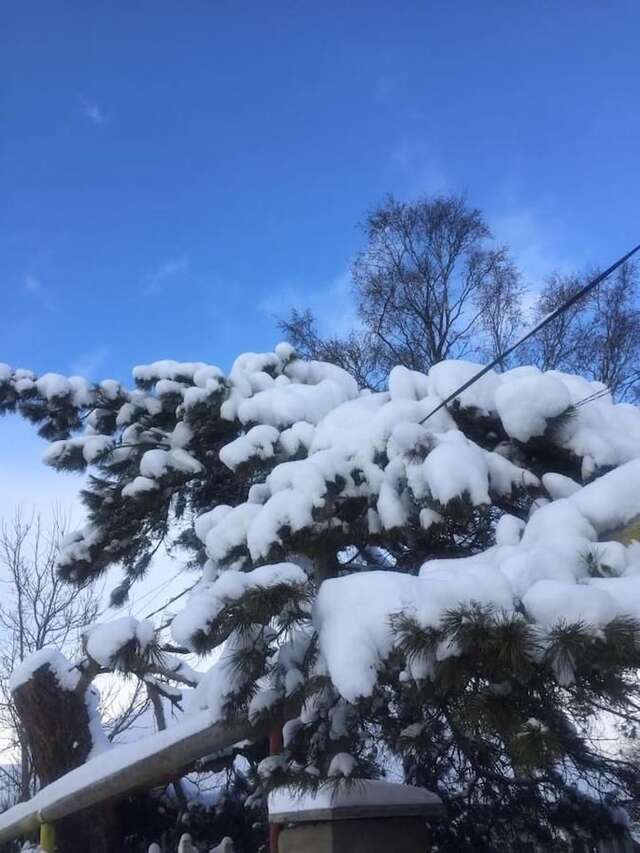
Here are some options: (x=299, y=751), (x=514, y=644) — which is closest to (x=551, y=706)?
(x=514, y=644)

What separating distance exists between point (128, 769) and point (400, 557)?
193 cm

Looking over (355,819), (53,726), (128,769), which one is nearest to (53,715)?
(53,726)

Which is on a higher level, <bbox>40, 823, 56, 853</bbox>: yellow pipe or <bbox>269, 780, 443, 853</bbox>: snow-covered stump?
<bbox>40, 823, 56, 853</bbox>: yellow pipe

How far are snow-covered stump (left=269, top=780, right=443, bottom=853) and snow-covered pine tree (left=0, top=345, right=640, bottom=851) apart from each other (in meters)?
0.15

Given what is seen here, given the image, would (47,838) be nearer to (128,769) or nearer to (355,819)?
(128,769)

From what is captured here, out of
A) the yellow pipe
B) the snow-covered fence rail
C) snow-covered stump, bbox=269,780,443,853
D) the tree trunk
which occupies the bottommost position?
snow-covered stump, bbox=269,780,443,853

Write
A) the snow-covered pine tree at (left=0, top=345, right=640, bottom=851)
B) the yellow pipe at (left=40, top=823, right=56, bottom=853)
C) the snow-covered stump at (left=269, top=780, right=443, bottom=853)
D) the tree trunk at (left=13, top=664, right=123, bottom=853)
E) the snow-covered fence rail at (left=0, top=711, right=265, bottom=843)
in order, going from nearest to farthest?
the snow-covered pine tree at (left=0, top=345, right=640, bottom=851) < the snow-covered stump at (left=269, top=780, right=443, bottom=853) < the snow-covered fence rail at (left=0, top=711, right=265, bottom=843) < the yellow pipe at (left=40, top=823, right=56, bottom=853) < the tree trunk at (left=13, top=664, right=123, bottom=853)

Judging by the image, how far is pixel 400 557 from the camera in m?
4.84

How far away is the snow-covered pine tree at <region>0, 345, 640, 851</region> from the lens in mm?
2426

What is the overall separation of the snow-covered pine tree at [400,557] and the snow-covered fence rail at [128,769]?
0.26m

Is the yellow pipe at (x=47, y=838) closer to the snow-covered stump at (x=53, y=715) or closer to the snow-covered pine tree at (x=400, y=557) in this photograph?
→ the snow-covered stump at (x=53, y=715)

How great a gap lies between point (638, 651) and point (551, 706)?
36 centimetres

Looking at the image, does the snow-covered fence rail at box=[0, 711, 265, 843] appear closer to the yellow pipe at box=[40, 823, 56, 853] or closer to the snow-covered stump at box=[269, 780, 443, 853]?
the yellow pipe at box=[40, 823, 56, 853]

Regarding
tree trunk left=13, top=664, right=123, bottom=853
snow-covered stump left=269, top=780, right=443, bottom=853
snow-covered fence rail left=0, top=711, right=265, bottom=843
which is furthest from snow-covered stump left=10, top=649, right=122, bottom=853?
snow-covered stump left=269, top=780, right=443, bottom=853
